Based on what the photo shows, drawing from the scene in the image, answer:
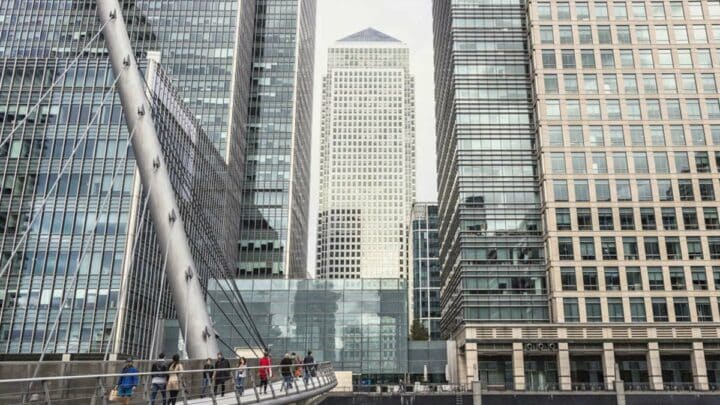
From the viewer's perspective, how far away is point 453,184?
75.9 metres

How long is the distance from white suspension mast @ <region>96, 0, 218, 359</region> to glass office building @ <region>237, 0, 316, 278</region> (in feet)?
314

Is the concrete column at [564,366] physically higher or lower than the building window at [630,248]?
lower

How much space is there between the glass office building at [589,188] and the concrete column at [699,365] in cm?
13

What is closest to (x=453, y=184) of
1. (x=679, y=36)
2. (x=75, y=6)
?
(x=679, y=36)

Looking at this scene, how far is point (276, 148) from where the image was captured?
12544 centimetres

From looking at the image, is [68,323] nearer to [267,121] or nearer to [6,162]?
[6,162]

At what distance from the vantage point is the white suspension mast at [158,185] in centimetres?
2164

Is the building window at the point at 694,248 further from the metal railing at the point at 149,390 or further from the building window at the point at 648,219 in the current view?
the metal railing at the point at 149,390

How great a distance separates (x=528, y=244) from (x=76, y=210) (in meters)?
46.1

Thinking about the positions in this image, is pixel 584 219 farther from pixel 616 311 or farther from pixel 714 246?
pixel 714 246

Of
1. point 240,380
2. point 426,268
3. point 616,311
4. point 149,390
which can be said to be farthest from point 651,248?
point 426,268

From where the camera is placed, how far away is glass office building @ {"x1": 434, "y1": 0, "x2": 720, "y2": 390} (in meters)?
61.4

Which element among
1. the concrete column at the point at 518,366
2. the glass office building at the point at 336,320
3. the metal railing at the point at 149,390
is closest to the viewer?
the metal railing at the point at 149,390

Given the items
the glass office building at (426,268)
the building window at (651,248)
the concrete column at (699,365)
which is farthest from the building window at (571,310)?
the glass office building at (426,268)
